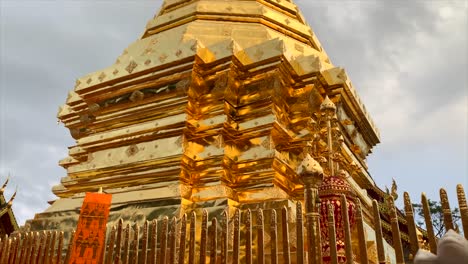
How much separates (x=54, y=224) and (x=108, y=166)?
99 cm

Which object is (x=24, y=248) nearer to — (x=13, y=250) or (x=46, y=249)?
(x=13, y=250)

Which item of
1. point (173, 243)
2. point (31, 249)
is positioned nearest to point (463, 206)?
point (173, 243)

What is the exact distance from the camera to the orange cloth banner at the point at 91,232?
4.07m

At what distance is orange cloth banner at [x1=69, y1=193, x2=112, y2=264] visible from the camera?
4070mm

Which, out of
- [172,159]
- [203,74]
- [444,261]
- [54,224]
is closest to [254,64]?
[203,74]

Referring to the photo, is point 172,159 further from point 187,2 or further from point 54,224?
point 187,2

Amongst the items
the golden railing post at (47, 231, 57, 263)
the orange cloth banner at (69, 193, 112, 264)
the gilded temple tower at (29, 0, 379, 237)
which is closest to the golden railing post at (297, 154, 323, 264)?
the gilded temple tower at (29, 0, 379, 237)

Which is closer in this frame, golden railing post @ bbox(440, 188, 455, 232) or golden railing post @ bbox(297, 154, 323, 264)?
golden railing post @ bbox(440, 188, 455, 232)

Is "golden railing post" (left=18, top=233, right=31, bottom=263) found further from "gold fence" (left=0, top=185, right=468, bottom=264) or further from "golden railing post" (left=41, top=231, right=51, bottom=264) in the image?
"golden railing post" (left=41, top=231, right=51, bottom=264)

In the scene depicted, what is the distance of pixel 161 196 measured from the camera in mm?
5238

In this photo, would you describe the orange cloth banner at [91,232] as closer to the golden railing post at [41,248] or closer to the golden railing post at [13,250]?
the golden railing post at [41,248]

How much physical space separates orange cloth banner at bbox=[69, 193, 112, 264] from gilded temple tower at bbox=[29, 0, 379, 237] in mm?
802

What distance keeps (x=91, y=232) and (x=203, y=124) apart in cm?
215

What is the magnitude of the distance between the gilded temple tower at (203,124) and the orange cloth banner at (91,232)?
80 cm
